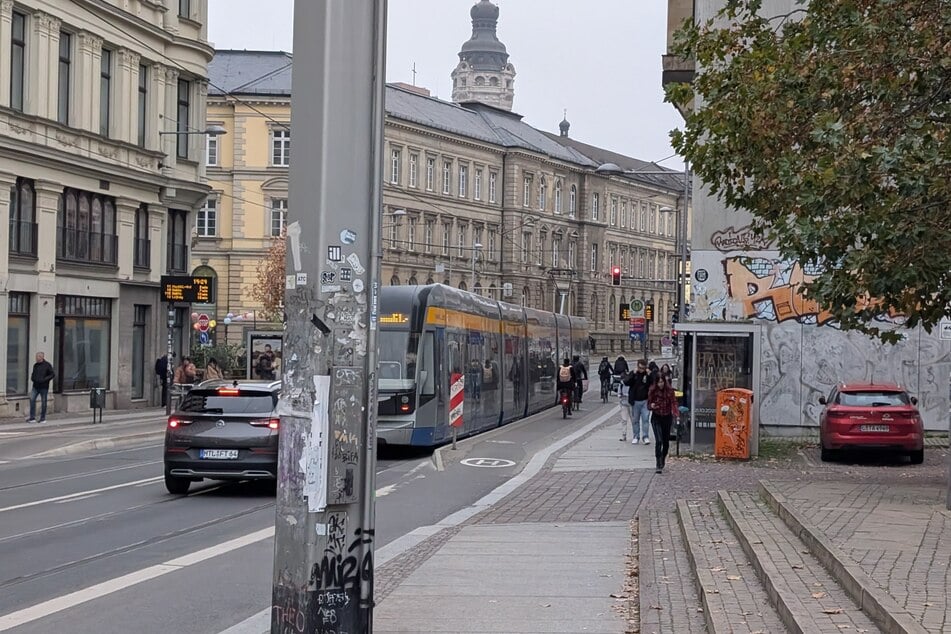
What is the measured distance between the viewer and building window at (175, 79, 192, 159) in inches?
1785

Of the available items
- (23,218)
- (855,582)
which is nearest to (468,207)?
(23,218)

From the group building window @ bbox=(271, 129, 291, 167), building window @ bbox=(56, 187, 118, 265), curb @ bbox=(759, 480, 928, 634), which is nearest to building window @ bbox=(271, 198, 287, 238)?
building window @ bbox=(271, 129, 291, 167)

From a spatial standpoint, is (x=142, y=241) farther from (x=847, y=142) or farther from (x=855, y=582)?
(x=855, y=582)

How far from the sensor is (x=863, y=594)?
9.07 metres

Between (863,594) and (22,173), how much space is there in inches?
1197

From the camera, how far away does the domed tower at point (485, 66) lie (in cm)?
19012

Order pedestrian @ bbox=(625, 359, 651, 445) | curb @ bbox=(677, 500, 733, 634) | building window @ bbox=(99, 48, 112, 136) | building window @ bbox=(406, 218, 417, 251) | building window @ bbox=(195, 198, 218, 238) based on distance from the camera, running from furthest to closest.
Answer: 1. building window @ bbox=(406, 218, 417, 251)
2. building window @ bbox=(195, 198, 218, 238)
3. building window @ bbox=(99, 48, 112, 136)
4. pedestrian @ bbox=(625, 359, 651, 445)
5. curb @ bbox=(677, 500, 733, 634)

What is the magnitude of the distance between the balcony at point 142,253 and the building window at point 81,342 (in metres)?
2.19

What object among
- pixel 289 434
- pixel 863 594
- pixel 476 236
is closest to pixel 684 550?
pixel 863 594

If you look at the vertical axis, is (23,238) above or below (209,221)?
below

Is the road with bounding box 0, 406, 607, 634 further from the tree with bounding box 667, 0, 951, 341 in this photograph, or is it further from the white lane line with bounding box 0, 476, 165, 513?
the tree with bounding box 667, 0, 951, 341

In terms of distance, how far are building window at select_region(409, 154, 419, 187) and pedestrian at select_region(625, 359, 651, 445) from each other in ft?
176

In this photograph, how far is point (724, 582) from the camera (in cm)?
1059

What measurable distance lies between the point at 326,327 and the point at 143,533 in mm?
8243
